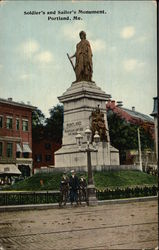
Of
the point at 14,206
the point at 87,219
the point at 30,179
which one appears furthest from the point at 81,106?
the point at 87,219

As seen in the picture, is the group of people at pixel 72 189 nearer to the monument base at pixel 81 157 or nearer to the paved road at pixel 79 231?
the paved road at pixel 79 231

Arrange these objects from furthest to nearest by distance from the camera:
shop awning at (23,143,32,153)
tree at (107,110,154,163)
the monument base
A: shop awning at (23,143,32,153) → tree at (107,110,154,163) → the monument base

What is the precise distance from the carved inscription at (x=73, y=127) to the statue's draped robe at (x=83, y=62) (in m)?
2.59

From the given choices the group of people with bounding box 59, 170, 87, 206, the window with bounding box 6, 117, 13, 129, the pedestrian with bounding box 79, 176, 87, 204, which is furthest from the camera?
the window with bounding box 6, 117, 13, 129

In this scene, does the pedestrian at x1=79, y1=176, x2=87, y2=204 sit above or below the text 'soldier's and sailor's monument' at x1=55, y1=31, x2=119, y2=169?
below

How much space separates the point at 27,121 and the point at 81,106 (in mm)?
14784

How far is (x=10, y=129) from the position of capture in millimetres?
35312

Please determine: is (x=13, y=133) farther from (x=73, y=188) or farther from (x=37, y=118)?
(x=73, y=188)

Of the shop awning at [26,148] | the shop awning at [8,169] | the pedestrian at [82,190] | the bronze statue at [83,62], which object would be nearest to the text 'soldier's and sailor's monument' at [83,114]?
the bronze statue at [83,62]

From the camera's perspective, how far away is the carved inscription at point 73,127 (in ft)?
79.8

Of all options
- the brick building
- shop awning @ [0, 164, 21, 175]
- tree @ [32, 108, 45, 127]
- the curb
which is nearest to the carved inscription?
the curb

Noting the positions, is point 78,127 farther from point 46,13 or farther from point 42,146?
point 42,146

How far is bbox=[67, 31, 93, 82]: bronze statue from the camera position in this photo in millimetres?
24406

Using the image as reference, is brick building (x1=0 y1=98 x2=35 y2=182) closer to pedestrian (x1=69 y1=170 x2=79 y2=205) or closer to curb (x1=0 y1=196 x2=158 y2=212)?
pedestrian (x1=69 y1=170 x2=79 y2=205)
